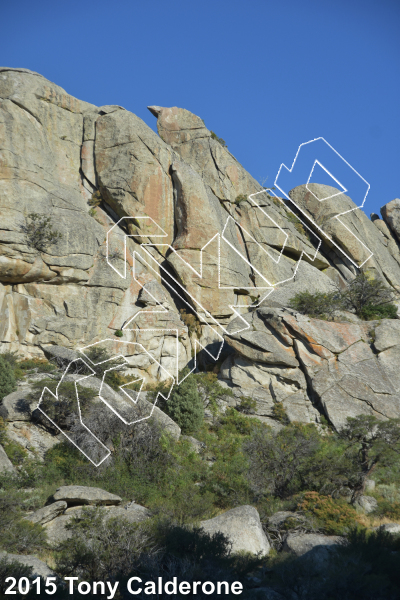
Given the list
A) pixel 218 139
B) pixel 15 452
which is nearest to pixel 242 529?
pixel 15 452

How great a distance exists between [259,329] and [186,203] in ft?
32.1

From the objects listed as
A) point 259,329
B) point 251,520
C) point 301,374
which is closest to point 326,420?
point 301,374

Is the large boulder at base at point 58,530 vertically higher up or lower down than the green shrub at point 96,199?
lower down

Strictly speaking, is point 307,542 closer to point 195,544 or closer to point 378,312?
point 195,544

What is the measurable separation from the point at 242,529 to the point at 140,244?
782 inches

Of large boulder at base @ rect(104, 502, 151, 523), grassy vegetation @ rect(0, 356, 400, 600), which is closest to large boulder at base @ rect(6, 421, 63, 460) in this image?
grassy vegetation @ rect(0, 356, 400, 600)

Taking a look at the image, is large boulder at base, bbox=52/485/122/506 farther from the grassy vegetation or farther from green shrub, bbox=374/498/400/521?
green shrub, bbox=374/498/400/521

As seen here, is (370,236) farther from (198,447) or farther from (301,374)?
(198,447)

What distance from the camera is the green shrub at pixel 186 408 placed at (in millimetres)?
18750

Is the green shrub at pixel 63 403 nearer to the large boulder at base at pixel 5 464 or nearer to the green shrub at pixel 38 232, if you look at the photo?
the large boulder at base at pixel 5 464

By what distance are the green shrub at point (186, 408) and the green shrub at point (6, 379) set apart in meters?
6.26

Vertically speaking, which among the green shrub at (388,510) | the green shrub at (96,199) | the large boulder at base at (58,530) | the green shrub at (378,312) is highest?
the green shrub at (96,199)

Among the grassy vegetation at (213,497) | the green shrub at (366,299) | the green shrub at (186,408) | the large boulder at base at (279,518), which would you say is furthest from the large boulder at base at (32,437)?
the green shrub at (366,299)

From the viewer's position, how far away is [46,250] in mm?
23297
